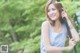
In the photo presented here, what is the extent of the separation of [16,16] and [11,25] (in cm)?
28

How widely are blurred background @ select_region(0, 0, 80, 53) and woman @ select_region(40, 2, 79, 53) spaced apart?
5.22ft

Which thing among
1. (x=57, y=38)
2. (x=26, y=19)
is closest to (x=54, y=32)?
(x=57, y=38)

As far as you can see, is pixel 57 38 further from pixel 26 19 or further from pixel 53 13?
pixel 26 19

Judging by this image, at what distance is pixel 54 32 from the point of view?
216cm

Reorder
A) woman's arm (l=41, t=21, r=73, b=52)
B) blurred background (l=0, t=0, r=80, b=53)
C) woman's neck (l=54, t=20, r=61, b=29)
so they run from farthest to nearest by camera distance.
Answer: blurred background (l=0, t=0, r=80, b=53) < woman's neck (l=54, t=20, r=61, b=29) < woman's arm (l=41, t=21, r=73, b=52)

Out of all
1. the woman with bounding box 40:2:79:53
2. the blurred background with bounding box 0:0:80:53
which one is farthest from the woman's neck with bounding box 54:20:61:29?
the blurred background with bounding box 0:0:80:53

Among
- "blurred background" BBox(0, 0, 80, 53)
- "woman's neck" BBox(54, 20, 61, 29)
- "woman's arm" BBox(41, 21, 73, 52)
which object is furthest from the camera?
"blurred background" BBox(0, 0, 80, 53)

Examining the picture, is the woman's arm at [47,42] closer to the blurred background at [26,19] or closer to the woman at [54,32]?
the woman at [54,32]

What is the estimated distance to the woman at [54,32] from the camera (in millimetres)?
2109

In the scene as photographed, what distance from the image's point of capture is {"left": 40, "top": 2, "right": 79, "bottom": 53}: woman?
2109 mm

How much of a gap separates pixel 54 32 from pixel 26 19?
2.02 meters

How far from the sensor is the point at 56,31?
2168 mm

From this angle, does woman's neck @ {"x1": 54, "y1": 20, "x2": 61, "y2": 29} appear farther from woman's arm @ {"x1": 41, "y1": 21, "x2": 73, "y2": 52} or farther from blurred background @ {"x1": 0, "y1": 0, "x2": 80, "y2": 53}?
blurred background @ {"x1": 0, "y1": 0, "x2": 80, "y2": 53}

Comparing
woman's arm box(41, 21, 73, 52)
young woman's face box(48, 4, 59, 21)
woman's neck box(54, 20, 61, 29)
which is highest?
young woman's face box(48, 4, 59, 21)
